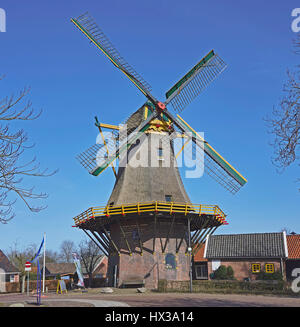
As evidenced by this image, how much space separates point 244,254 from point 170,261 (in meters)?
10.7

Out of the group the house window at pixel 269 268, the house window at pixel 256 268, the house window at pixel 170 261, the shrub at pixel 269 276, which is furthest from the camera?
the house window at pixel 256 268

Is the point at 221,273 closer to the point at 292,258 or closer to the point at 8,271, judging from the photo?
the point at 292,258

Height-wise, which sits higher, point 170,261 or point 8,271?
point 170,261

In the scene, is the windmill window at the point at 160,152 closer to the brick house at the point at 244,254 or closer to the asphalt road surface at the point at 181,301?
the asphalt road surface at the point at 181,301

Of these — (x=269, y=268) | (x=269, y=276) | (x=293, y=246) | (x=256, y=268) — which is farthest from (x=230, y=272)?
(x=293, y=246)

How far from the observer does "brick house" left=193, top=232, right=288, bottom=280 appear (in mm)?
31062

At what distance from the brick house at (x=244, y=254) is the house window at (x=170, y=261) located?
33.0 feet

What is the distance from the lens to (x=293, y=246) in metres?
32.6

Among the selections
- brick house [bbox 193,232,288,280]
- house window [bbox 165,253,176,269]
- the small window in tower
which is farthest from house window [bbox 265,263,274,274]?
the small window in tower

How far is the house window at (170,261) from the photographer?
2417 cm

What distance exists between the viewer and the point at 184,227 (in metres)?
25.8

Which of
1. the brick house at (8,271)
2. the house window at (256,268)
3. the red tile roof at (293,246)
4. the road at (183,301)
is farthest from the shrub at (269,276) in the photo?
the brick house at (8,271)

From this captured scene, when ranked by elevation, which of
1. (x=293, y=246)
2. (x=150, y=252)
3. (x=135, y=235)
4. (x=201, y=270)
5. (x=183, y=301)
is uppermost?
(x=135, y=235)
